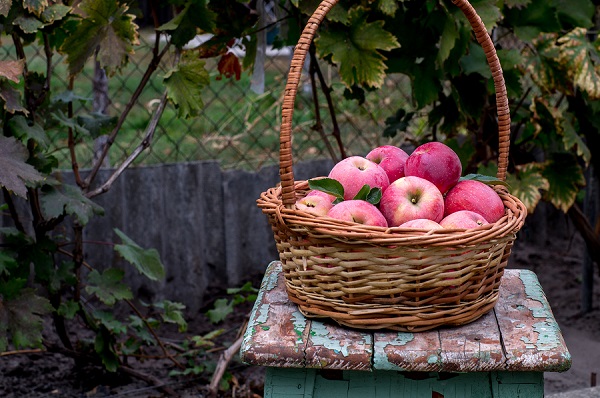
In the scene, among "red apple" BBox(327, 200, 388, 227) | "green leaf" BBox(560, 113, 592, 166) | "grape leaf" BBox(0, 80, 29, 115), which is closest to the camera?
"red apple" BBox(327, 200, 388, 227)

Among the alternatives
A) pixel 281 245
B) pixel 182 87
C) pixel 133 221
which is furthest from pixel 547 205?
pixel 281 245

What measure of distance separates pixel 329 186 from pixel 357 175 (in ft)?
0.24

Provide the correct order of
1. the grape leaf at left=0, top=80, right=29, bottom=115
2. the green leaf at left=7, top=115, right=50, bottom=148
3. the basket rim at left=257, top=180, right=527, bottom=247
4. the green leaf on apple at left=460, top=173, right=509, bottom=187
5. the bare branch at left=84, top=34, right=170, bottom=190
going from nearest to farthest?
1. the basket rim at left=257, top=180, right=527, bottom=247
2. the green leaf on apple at left=460, top=173, right=509, bottom=187
3. the grape leaf at left=0, top=80, right=29, bottom=115
4. the green leaf at left=7, top=115, right=50, bottom=148
5. the bare branch at left=84, top=34, right=170, bottom=190

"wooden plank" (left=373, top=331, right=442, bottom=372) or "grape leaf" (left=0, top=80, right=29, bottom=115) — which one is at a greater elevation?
"grape leaf" (left=0, top=80, right=29, bottom=115)

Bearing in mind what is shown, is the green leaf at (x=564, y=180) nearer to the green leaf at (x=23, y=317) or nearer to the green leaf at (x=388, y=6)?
the green leaf at (x=388, y=6)

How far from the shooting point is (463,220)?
1399mm

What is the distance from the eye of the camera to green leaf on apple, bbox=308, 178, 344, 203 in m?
1.46

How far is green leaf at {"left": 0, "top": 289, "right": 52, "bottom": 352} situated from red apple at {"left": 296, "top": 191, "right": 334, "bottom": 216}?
2.80 feet

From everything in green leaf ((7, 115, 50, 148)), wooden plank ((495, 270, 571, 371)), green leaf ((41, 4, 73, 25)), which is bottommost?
wooden plank ((495, 270, 571, 371))

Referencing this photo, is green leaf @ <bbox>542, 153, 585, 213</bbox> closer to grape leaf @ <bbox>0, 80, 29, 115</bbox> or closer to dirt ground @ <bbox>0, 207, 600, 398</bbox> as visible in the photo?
dirt ground @ <bbox>0, 207, 600, 398</bbox>

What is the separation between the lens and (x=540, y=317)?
1513 mm

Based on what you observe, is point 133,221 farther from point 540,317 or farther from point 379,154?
point 540,317

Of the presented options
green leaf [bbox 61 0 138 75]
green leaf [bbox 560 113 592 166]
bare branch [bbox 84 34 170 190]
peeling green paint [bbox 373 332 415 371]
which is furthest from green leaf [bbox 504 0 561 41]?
peeling green paint [bbox 373 332 415 371]

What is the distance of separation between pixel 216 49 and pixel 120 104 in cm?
303
